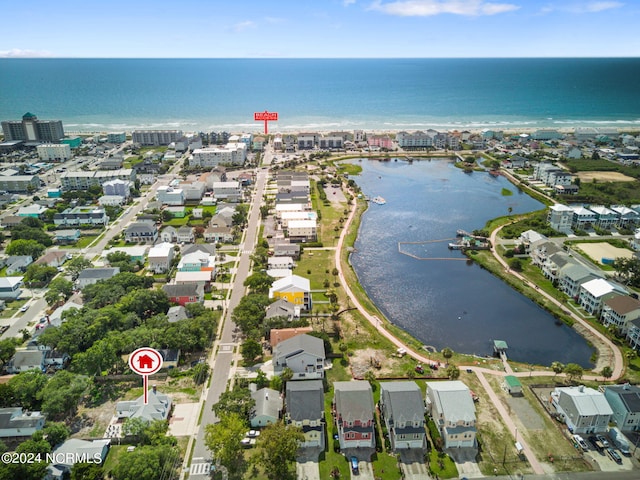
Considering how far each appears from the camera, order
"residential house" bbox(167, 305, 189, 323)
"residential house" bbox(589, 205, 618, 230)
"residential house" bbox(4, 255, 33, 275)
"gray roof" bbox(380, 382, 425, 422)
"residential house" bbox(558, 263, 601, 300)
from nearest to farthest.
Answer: "gray roof" bbox(380, 382, 425, 422) → "residential house" bbox(167, 305, 189, 323) → "residential house" bbox(558, 263, 601, 300) → "residential house" bbox(4, 255, 33, 275) → "residential house" bbox(589, 205, 618, 230)

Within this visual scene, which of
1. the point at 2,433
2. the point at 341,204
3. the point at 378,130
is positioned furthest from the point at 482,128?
the point at 2,433

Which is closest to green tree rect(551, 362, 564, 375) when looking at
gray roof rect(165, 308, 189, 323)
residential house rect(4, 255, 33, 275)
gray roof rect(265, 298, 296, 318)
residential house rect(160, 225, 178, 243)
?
gray roof rect(265, 298, 296, 318)

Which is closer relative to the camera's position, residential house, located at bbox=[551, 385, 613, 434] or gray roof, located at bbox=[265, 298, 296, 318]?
residential house, located at bbox=[551, 385, 613, 434]

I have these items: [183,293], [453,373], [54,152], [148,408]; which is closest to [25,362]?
[148,408]

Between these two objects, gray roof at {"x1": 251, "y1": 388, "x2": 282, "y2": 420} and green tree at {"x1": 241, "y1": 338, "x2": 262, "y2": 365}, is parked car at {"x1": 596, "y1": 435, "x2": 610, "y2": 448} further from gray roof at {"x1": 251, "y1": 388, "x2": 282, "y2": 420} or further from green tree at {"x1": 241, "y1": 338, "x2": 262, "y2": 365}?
green tree at {"x1": 241, "y1": 338, "x2": 262, "y2": 365}

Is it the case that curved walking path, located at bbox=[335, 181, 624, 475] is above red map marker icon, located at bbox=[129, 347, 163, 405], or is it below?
below

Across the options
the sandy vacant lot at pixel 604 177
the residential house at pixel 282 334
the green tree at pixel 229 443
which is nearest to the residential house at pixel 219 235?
the residential house at pixel 282 334

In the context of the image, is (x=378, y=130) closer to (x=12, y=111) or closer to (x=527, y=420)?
(x=527, y=420)

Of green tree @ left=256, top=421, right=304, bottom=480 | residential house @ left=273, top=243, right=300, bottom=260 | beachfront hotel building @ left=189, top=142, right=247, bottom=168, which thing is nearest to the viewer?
green tree @ left=256, top=421, right=304, bottom=480
